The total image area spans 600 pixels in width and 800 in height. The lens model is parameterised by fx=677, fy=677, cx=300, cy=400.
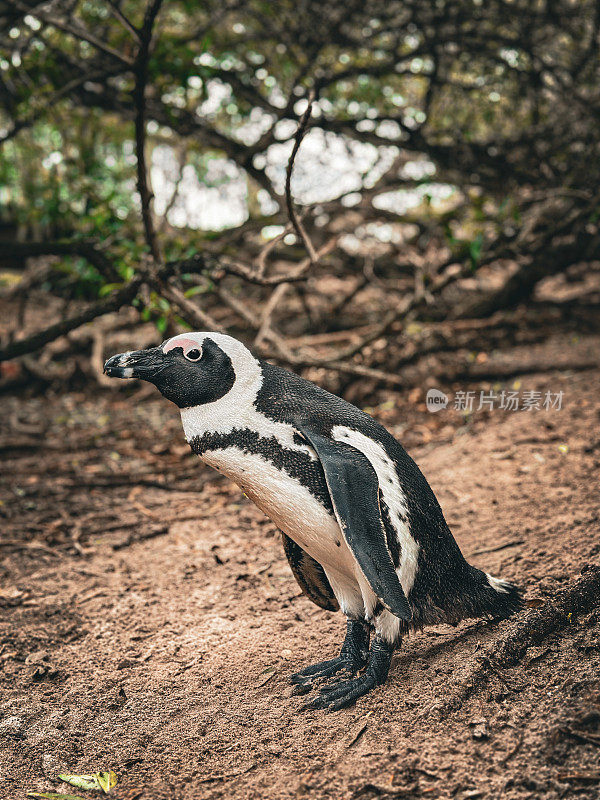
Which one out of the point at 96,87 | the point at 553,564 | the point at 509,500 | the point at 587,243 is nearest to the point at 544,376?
the point at 587,243

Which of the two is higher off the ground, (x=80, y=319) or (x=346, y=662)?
(x=80, y=319)

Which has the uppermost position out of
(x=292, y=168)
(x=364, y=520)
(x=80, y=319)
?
(x=292, y=168)

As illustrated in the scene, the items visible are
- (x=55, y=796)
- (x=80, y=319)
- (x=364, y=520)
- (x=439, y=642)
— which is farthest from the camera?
(x=80, y=319)

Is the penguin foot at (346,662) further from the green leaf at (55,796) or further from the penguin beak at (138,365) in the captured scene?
the penguin beak at (138,365)

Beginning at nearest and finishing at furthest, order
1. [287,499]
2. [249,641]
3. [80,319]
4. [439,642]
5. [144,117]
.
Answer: [287,499] < [439,642] < [249,641] < [144,117] < [80,319]

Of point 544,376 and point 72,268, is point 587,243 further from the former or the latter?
point 72,268

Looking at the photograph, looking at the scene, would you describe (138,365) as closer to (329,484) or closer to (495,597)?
(329,484)

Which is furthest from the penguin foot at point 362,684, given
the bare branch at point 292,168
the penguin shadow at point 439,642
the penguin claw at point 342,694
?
the bare branch at point 292,168

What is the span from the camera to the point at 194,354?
209cm

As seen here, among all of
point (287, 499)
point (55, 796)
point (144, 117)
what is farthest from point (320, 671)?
point (144, 117)

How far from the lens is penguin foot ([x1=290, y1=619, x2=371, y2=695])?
2.15 m

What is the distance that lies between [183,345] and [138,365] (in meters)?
0.15

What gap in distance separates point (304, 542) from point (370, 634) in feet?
1.70

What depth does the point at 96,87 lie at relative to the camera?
17.3ft
